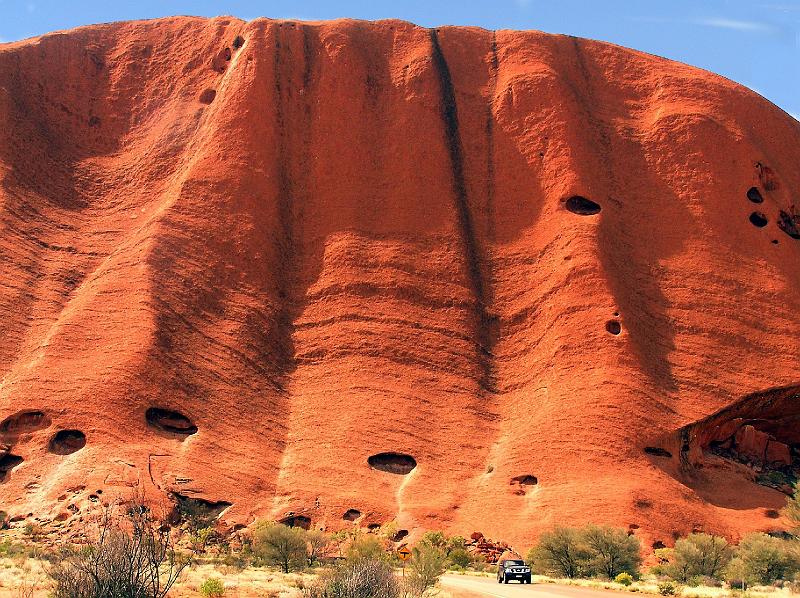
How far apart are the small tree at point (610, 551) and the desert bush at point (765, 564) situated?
3015 mm

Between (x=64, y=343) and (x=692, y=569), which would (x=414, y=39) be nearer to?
(x=64, y=343)

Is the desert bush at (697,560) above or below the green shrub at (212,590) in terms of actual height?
above

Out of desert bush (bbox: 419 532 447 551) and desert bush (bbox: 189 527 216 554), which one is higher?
desert bush (bbox: 419 532 447 551)

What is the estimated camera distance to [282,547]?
30.1 m

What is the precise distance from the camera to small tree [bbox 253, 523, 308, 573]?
29709 mm

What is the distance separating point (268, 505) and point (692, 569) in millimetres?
14964

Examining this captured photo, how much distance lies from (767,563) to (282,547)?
1321cm

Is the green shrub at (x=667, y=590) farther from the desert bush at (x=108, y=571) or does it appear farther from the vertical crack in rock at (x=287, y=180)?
the vertical crack in rock at (x=287, y=180)

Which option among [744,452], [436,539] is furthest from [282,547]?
[744,452]

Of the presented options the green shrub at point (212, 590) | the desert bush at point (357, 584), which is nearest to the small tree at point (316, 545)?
the green shrub at point (212, 590)

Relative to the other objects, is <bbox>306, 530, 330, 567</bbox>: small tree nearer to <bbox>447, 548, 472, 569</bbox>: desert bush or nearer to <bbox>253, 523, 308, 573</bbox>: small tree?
<bbox>253, 523, 308, 573</bbox>: small tree

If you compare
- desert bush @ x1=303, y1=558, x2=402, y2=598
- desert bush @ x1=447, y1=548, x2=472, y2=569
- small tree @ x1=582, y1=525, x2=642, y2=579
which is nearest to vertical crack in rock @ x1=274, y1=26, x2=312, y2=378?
desert bush @ x1=447, y1=548, x2=472, y2=569

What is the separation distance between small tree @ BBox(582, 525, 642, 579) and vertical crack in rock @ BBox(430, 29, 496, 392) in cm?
1339

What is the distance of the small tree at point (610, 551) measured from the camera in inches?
1227
